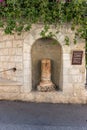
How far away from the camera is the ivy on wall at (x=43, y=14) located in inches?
342

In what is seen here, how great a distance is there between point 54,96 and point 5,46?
1860 mm

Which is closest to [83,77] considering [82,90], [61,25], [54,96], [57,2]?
[82,90]

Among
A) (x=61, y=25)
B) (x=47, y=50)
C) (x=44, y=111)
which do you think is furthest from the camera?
(x=47, y=50)

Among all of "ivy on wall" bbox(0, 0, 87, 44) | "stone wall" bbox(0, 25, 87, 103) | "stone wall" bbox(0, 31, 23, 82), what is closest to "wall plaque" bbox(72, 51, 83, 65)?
"stone wall" bbox(0, 25, 87, 103)

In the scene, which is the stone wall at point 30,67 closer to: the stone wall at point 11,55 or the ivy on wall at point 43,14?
the stone wall at point 11,55

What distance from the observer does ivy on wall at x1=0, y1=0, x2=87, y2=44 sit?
28.5 ft

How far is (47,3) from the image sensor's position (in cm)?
870

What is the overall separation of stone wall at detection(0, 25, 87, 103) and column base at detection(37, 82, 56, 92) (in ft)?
0.47

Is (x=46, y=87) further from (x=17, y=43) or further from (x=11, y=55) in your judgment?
(x=17, y=43)

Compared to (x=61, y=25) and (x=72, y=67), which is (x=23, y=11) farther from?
(x=72, y=67)

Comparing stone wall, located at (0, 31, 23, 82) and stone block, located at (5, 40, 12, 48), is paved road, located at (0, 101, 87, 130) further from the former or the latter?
stone block, located at (5, 40, 12, 48)

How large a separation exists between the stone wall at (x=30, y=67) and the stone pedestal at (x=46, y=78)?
20cm

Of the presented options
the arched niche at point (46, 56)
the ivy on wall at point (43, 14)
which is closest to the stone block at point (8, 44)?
A: the ivy on wall at point (43, 14)

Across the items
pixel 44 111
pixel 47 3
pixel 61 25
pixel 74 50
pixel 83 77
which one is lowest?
pixel 44 111
